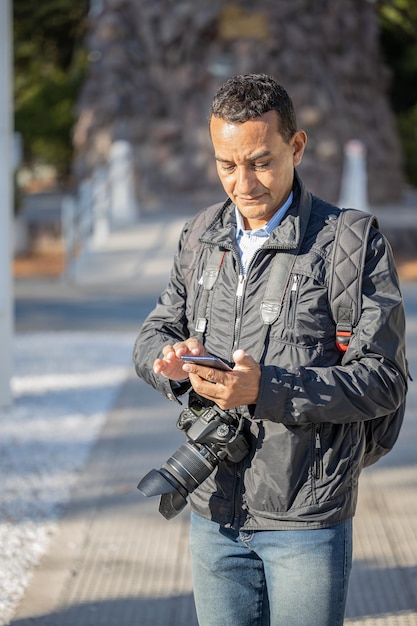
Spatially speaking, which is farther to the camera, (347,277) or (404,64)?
(404,64)

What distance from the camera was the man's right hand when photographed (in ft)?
7.04

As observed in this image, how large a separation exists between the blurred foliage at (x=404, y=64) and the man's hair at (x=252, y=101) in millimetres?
23763

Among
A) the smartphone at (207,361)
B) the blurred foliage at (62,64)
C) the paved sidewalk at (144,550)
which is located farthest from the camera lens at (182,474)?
the blurred foliage at (62,64)

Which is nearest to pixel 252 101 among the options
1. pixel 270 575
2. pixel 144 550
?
pixel 270 575

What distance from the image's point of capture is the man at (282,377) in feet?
7.27

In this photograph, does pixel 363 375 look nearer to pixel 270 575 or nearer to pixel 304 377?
pixel 304 377

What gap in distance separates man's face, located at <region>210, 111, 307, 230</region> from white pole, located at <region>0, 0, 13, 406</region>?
4.79m

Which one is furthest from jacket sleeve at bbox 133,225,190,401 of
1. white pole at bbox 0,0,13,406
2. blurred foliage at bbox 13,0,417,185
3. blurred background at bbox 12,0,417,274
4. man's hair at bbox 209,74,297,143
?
blurred foliage at bbox 13,0,417,185

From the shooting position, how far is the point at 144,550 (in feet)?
14.7

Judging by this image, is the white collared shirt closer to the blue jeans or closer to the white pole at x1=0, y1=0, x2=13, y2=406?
the blue jeans

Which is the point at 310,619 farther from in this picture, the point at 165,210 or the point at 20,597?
the point at 165,210

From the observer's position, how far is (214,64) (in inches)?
715

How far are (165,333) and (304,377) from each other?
48 cm

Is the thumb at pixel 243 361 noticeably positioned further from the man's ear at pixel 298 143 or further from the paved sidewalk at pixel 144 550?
the paved sidewalk at pixel 144 550
